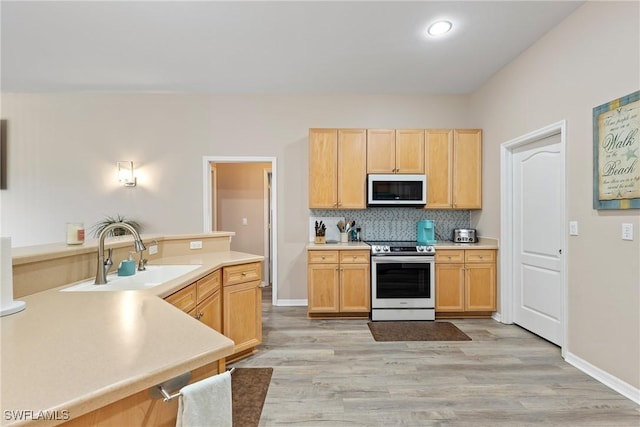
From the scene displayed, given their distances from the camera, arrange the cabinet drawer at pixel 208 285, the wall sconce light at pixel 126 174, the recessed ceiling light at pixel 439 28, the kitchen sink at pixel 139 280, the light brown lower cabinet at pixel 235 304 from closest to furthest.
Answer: the kitchen sink at pixel 139 280
the cabinet drawer at pixel 208 285
the light brown lower cabinet at pixel 235 304
the recessed ceiling light at pixel 439 28
the wall sconce light at pixel 126 174

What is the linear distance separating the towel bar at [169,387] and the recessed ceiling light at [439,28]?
3.06 m

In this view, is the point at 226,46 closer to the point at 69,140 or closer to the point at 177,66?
the point at 177,66

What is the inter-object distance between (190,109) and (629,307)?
4.94 metres

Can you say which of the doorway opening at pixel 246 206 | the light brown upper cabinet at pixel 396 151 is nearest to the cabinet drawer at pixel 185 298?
the light brown upper cabinet at pixel 396 151

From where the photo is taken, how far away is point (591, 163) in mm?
2252

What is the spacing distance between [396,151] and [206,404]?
3492mm

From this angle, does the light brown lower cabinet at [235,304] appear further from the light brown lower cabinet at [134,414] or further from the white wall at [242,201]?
the white wall at [242,201]

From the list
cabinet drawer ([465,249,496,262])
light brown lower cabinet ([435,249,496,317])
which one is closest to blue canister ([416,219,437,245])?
light brown lower cabinet ([435,249,496,317])

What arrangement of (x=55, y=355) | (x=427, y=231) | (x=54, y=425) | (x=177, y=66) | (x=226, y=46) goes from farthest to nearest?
(x=427, y=231) → (x=177, y=66) → (x=226, y=46) → (x=55, y=355) → (x=54, y=425)

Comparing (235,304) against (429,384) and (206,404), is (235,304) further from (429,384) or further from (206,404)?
(206,404)

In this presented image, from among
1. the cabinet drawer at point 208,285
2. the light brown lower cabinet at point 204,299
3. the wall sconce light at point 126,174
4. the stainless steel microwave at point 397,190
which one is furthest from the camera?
the wall sconce light at point 126,174

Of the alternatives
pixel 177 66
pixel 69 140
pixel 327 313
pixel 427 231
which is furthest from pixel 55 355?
pixel 69 140

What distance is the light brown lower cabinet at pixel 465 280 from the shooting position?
3.47 meters

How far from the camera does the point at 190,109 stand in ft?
13.3
